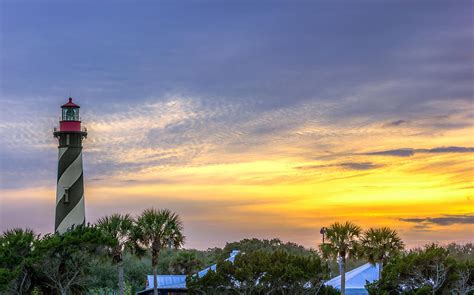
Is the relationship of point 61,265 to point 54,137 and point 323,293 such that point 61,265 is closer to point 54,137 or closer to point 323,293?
point 54,137

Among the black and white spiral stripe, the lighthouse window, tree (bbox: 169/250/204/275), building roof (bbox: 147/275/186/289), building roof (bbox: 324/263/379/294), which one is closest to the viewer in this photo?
the black and white spiral stripe

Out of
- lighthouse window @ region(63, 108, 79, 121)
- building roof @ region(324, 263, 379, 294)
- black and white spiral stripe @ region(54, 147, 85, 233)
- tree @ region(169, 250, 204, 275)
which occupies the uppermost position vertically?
lighthouse window @ region(63, 108, 79, 121)

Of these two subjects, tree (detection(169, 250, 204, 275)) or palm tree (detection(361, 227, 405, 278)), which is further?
tree (detection(169, 250, 204, 275))

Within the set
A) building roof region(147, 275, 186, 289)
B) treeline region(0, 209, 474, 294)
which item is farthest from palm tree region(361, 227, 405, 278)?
building roof region(147, 275, 186, 289)

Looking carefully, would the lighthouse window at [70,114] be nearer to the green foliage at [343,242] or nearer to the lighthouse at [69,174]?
the lighthouse at [69,174]

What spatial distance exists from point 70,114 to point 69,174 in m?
4.68

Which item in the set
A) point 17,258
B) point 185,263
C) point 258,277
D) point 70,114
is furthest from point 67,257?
point 185,263

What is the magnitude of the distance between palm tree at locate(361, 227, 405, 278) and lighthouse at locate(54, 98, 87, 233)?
69.3 ft

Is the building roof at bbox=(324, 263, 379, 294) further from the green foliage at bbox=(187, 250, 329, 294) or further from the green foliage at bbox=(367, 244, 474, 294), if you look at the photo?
the green foliage at bbox=(367, 244, 474, 294)

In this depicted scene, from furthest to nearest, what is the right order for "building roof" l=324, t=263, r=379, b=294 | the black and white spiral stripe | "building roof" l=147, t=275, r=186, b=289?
"building roof" l=147, t=275, r=186, b=289
"building roof" l=324, t=263, r=379, b=294
the black and white spiral stripe

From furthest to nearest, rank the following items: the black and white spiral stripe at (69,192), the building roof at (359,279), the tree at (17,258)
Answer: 1. the building roof at (359,279)
2. the black and white spiral stripe at (69,192)
3. the tree at (17,258)

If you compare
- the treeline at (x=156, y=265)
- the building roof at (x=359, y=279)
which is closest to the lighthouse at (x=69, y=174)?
A: the treeline at (x=156, y=265)

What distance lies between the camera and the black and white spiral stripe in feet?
198

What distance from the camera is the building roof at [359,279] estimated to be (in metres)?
63.2
